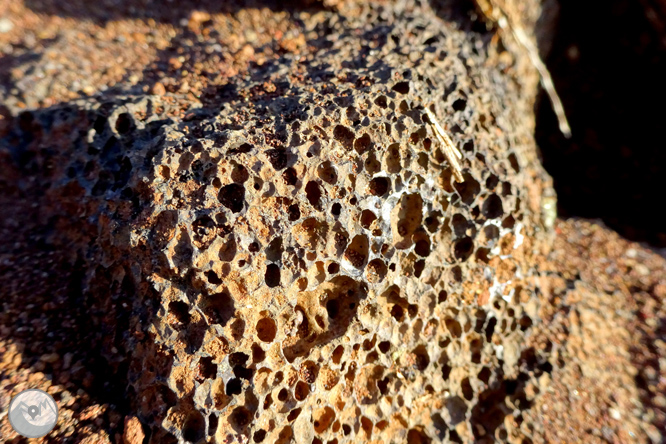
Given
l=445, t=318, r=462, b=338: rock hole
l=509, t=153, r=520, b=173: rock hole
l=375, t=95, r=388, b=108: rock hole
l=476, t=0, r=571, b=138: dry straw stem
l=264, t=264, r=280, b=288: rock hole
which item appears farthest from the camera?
l=476, t=0, r=571, b=138: dry straw stem

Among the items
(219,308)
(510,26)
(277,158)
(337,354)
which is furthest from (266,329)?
(510,26)

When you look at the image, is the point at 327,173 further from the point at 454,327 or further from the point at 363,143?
the point at 454,327

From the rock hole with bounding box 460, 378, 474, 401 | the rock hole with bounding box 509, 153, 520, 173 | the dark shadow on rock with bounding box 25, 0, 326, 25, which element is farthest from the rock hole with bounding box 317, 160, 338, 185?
the dark shadow on rock with bounding box 25, 0, 326, 25

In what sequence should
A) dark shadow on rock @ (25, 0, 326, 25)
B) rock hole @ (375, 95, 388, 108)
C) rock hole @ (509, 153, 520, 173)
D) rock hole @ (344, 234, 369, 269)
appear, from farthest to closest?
dark shadow on rock @ (25, 0, 326, 25) → rock hole @ (509, 153, 520, 173) → rock hole @ (375, 95, 388, 108) → rock hole @ (344, 234, 369, 269)

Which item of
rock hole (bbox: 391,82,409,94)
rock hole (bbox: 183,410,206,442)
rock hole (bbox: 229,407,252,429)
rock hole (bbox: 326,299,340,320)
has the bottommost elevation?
rock hole (bbox: 229,407,252,429)

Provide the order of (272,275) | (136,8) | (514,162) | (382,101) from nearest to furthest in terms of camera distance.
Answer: (272,275), (382,101), (514,162), (136,8)

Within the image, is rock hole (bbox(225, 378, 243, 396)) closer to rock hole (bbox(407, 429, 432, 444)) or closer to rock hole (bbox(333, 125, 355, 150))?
rock hole (bbox(407, 429, 432, 444))

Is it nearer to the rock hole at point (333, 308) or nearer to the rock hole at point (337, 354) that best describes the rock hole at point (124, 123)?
the rock hole at point (333, 308)
